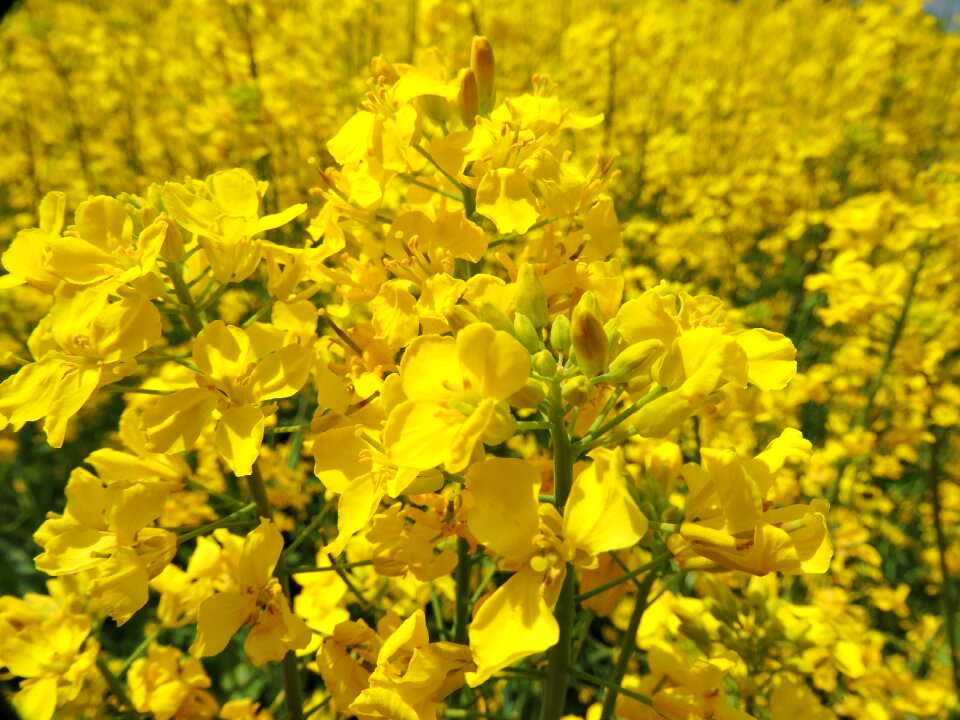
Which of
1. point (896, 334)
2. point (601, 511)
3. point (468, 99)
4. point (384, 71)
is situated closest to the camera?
point (601, 511)

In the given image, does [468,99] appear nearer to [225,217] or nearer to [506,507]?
[225,217]

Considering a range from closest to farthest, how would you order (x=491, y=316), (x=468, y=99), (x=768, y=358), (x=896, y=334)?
(x=491, y=316), (x=768, y=358), (x=468, y=99), (x=896, y=334)

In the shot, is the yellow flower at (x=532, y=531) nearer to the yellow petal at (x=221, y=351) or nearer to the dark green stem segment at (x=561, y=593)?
the dark green stem segment at (x=561, y=593)

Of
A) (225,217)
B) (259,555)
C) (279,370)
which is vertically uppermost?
(225,217)

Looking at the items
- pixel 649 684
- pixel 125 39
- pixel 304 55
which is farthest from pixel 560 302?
pixel 125 39

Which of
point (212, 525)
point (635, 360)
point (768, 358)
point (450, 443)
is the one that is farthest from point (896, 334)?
point (212, 525)

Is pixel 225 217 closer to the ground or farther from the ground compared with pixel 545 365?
farther from the ground

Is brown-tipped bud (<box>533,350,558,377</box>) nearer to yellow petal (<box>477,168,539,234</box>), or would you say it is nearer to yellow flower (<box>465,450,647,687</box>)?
yellow flower (<box>465,450,647,687</box>)

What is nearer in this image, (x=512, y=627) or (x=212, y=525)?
(x=512, y=627)
